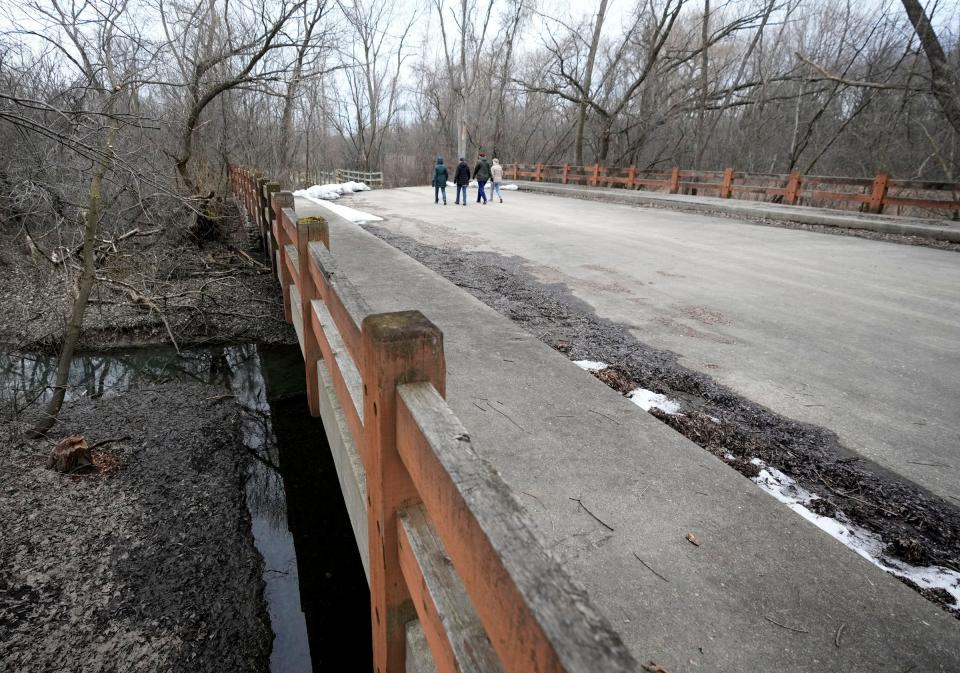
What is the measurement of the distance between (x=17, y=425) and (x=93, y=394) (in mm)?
1236

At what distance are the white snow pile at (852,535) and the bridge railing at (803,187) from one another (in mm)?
13370

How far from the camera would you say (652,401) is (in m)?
3.62

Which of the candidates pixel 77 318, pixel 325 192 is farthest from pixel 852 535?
pixel 325 192

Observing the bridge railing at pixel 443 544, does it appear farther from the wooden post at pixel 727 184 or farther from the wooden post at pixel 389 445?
→ the wooden post at pixel 727 184

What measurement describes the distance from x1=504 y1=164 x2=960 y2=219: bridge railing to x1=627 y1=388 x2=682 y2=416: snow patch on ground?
1289 centimetres

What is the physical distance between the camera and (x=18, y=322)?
7762mm

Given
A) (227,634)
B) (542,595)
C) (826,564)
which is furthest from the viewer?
(227,634)

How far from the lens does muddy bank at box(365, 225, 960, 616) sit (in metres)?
2.45

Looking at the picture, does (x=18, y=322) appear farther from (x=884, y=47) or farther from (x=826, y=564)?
(x=884, y=47)

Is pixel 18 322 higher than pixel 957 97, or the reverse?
pixel 957 97

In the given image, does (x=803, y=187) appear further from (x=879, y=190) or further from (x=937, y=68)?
(x=937, y=68)

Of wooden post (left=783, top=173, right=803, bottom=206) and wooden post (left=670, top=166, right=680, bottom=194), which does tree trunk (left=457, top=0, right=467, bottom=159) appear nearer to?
wooden post (left=670, top=166, right=680, bottom=194)

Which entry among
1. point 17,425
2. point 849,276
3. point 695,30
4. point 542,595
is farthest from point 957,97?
point 17,425

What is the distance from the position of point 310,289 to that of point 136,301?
503cm
